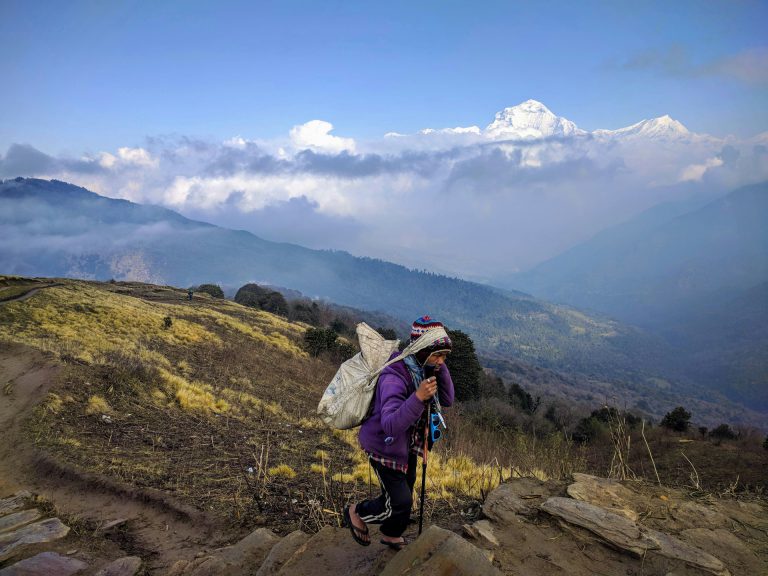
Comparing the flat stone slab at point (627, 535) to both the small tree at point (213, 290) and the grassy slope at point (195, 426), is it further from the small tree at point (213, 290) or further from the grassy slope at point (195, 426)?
the small tree at point (213, 290)

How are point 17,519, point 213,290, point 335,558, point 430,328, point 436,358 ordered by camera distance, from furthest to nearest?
point 213,290, point 17,519, point 335,558, point 430,328, point 436,358

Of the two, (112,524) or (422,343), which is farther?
(112,524)

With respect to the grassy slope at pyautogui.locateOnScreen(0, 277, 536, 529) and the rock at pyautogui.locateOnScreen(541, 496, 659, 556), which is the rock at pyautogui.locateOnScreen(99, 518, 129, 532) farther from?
the rock at pyautogui.locateOnScreen(541, 496, 659, 556)

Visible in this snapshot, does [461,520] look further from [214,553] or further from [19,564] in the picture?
[19,564]

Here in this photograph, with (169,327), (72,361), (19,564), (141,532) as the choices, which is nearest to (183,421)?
(72,361)

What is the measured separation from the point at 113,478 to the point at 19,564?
3224mm

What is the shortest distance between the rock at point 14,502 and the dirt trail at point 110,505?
11.5 inches

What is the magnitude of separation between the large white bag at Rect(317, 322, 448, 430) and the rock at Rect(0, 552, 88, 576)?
3.37 meters

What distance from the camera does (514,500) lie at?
5273 millimetres

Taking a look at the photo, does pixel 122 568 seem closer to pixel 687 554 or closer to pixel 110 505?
pixel 110 505

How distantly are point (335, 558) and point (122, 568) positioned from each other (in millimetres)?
2484

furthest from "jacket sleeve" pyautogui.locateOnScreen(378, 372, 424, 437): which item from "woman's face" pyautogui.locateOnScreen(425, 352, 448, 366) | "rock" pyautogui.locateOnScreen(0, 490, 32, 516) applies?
"rock" pyautogui.locateOnScreen(0, 490, 32, 516)

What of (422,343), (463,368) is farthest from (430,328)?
(463,368)

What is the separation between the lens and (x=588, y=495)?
5.46 metres
